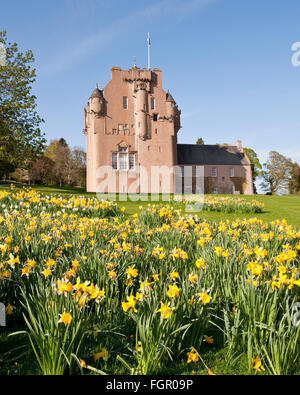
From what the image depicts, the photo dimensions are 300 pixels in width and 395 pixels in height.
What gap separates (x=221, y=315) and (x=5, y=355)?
211cm

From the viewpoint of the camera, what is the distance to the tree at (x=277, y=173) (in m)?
54.2

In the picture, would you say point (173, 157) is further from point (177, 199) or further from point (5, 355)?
point (5, 355)

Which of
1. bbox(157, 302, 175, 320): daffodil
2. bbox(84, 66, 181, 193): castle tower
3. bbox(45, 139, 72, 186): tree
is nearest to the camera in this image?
bbox(157, 302, 175, 320): daffodil

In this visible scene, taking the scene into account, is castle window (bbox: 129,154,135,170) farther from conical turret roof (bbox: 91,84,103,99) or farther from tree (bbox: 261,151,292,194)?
tree (bbox: 261,151,292,194)

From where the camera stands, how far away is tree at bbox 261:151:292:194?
54.2 metres

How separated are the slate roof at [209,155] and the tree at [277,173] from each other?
9926 millimetres

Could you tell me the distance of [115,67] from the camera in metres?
35.8

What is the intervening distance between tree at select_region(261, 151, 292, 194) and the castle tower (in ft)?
89.7

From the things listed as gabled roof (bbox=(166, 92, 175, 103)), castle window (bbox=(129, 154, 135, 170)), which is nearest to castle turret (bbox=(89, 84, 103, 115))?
castle window (bbox=(129, 154, 135, 170))

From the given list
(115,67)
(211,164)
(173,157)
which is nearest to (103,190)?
(173,157)

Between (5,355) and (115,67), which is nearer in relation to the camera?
(5,355)
